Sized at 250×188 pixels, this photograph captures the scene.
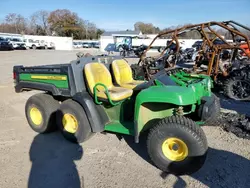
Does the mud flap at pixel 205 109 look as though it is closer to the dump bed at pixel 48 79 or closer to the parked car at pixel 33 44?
the dump bed at pixel 48 79

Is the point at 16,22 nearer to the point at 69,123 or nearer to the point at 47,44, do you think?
the point at 47,44

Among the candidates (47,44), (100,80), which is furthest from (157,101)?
(47,44)

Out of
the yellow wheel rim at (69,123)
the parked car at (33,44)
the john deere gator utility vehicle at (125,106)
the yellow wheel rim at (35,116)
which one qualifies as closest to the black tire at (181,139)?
the john deere gator utility vehicle at (125,106)

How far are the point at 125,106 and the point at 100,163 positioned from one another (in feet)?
3.02

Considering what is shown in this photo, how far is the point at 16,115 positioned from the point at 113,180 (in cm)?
320

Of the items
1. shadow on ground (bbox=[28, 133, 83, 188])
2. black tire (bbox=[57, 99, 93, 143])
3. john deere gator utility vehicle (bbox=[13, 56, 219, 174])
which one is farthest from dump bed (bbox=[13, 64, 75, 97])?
shadow on ground (bbox=[28, 133, 83, 188])

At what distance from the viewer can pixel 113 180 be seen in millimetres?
2871

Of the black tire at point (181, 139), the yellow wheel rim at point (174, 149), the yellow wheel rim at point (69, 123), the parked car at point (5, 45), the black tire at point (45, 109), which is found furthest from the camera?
the parked car at point (5, 45)

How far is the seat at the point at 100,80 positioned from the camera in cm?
343

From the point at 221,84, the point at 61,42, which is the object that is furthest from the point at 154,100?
the point at 61,42

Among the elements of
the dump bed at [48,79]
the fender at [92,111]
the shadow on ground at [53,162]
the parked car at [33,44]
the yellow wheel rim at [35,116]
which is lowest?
the shadow on ground at [53,162]

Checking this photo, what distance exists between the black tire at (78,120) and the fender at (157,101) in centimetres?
87

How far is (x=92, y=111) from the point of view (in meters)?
3.41

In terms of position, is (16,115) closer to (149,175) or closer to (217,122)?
(149,175)
